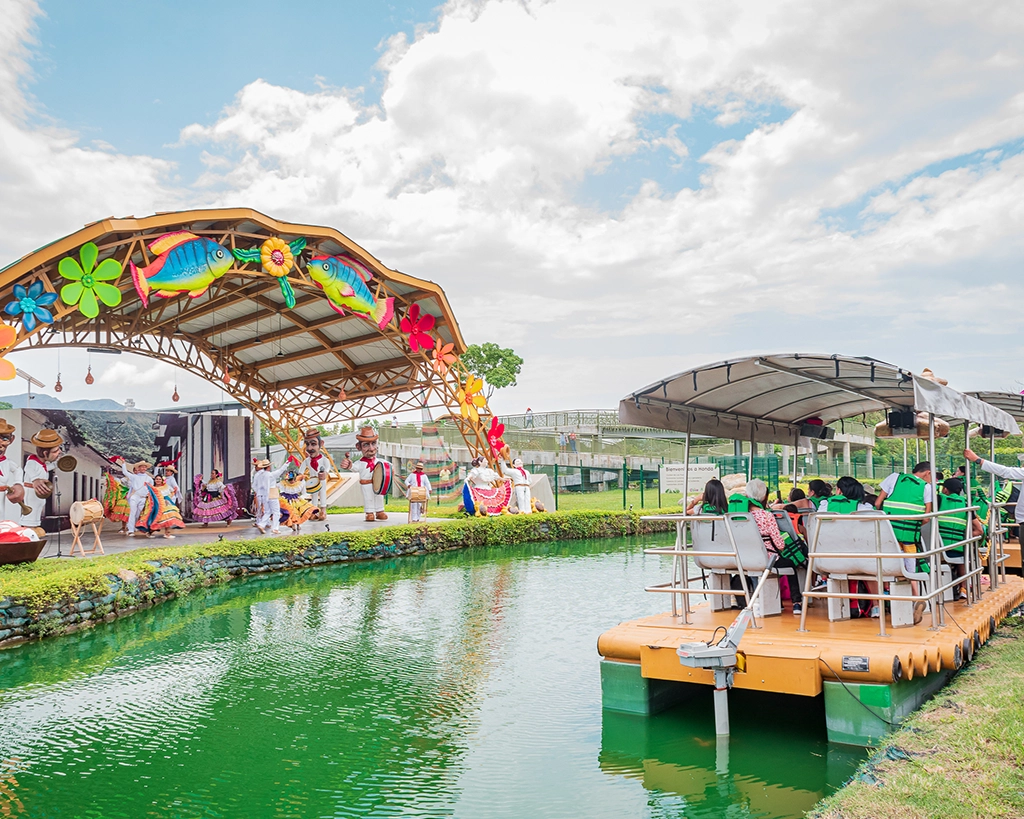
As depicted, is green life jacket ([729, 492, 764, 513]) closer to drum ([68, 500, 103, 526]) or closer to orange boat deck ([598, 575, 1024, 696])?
orange boat deck ([598, 575, 1024, 696])

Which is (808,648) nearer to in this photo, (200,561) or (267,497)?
(200,561)

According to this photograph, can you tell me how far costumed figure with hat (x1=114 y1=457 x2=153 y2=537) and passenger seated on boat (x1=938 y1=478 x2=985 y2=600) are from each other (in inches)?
600

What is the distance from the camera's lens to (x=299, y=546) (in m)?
15.2

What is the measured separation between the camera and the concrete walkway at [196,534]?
15.4m

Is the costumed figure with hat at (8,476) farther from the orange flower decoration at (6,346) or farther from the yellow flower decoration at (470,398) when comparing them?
the yellow flower decoration at (470,398)

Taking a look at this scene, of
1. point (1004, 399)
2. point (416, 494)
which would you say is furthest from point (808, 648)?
point (416, 494)

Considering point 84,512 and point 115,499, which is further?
point 115,499

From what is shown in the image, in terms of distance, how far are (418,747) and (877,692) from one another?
2.93 metres

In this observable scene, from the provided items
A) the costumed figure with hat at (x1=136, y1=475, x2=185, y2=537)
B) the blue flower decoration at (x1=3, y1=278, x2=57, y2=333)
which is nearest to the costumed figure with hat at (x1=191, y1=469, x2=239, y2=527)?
the costumed figure with hat at (x1=136, y1=475, x2=185, y2=537)

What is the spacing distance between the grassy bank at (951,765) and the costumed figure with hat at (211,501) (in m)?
17.5

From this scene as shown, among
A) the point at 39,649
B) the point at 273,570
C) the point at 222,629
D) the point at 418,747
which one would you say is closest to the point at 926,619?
the point at 418,747

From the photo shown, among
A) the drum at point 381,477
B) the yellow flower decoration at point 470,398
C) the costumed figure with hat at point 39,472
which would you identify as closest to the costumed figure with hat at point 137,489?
the costumed figure with hat at point 39,472

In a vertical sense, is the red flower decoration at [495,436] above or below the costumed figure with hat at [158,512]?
above

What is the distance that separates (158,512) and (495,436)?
313 inches
